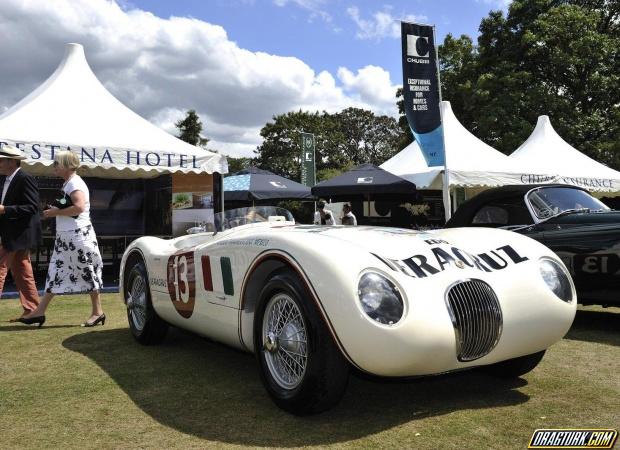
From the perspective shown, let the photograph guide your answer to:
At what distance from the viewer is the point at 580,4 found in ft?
91.0

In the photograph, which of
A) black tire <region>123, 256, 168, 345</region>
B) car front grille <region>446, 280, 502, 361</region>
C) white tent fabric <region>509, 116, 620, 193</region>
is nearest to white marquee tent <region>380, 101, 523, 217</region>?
white tent fabric <region>509, 116, 620, 193</region>

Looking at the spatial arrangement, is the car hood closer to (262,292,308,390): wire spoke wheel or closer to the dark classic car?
(262,292,308,390): wire spoke wheel

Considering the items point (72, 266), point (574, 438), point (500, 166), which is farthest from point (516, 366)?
point (500, 166)

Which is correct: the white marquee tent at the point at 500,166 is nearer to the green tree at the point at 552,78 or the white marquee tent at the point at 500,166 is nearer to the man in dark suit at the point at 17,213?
the green tree at the point at 552,78

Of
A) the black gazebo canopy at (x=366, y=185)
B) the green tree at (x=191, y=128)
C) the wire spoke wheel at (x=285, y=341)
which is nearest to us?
the wire spoke wheel at (x=285, y=341)

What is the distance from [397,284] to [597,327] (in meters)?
3.78

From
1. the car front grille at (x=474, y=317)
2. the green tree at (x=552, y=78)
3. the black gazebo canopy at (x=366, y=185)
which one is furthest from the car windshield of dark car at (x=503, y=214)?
the green tree at (x=552, y=78)

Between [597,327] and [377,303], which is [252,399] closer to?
[377,303]

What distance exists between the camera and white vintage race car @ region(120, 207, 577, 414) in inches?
98.3

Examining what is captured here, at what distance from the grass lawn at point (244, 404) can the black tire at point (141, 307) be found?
0.15 meters

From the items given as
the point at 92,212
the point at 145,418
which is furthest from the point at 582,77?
the point at 145,418

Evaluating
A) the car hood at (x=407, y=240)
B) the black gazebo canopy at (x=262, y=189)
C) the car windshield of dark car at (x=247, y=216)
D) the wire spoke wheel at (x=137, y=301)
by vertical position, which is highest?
the black gazebo canopy at (x=262, y=189)

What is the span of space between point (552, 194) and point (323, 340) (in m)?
4.26

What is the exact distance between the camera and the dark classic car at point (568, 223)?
4.92 m
